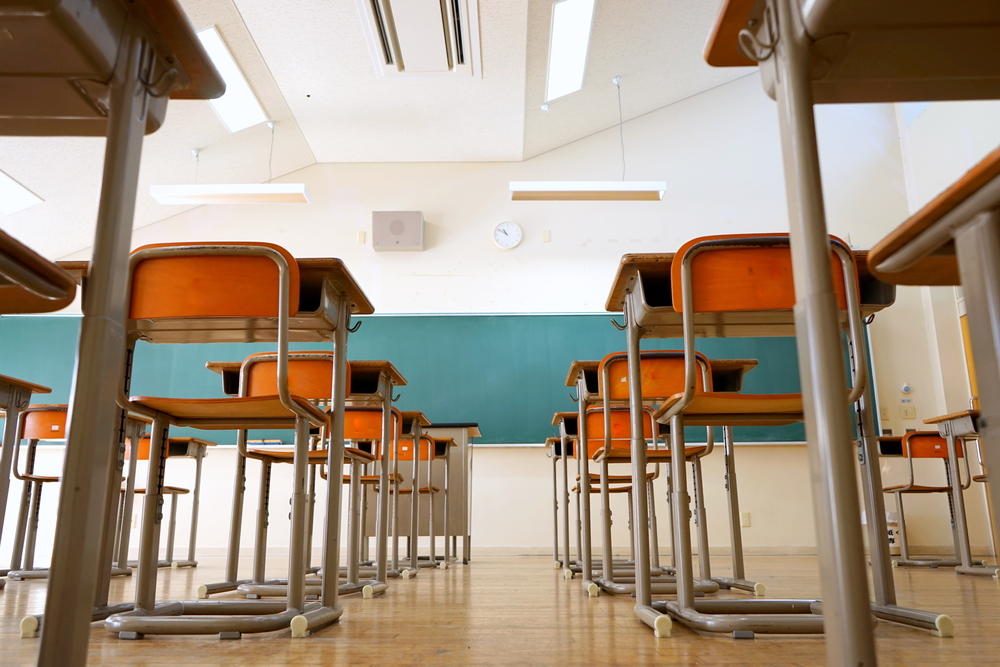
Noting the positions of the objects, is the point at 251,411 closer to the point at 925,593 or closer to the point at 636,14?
the point at 925,593

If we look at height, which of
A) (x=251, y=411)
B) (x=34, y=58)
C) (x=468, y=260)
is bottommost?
(x=251, y=411)

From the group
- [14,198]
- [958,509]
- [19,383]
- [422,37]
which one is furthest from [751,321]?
[14,198]

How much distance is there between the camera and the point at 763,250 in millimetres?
1825

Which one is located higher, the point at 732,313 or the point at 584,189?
the point at 584,189

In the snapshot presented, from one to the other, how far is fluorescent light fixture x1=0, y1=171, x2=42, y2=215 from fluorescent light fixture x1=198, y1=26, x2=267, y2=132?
158 cm

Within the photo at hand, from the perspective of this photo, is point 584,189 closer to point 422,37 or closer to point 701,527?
point 422,37

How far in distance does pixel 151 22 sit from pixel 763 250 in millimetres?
1432

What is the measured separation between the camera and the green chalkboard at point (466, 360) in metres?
5.92

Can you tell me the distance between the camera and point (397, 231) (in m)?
6.40

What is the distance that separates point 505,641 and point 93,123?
1370 millimetres

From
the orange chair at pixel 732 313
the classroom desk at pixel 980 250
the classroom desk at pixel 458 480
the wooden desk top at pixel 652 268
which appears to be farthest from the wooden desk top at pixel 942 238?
the classroom desk at pixel 458 480

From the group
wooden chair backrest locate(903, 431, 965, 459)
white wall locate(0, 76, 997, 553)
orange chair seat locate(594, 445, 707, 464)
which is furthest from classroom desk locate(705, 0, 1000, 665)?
white wall locate(0, 76, 997, 553)

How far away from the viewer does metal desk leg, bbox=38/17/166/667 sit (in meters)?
0.89

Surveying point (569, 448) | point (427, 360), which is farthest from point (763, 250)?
point (427, 360)
